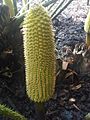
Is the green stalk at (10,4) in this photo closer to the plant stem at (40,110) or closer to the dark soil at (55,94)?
the dark soil at (55,94)

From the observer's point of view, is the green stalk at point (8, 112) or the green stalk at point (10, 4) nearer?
the green stalk at point (8, 112)

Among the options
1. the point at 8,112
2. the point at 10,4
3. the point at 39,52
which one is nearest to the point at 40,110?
the point at 8,112

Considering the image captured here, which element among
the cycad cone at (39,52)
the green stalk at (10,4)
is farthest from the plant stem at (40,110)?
the green stalk at (10,4)

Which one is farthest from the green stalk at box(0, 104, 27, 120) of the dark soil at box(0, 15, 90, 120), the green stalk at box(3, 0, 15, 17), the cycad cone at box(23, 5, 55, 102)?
the green stalk at box(3, 0, 15, 17)

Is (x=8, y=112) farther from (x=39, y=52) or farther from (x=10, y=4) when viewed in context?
(x=10, y=4)

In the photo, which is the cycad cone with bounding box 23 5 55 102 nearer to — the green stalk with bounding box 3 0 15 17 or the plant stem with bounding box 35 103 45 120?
the plant stem with bounding box 35 103 45 120

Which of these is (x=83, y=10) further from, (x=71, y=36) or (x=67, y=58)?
(x=67, y=58)
